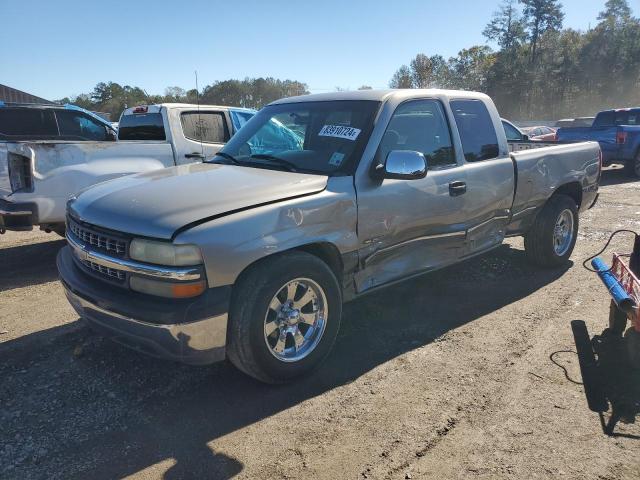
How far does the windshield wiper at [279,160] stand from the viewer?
3642 mm

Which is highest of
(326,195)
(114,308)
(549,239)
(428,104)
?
→ (428,104)

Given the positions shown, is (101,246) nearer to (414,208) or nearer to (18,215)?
(414,208)

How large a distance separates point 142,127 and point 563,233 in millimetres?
5926

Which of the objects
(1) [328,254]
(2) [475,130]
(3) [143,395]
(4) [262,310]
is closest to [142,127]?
(2) [475,130]

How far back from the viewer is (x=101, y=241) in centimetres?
304

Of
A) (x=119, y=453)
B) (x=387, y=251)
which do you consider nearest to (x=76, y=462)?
(x=119, y=453)

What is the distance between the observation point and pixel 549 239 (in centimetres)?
541

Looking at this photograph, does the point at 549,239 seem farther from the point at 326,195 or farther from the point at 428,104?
the point at 326,195

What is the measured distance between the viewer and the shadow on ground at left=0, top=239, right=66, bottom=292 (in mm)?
5516

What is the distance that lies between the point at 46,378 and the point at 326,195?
227 centimetres

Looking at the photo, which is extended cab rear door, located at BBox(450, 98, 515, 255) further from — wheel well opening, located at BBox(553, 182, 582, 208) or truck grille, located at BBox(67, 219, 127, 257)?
truck grille, located at BBox(67, 219, 127, 257)

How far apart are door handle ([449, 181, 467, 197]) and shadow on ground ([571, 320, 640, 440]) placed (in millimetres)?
1454

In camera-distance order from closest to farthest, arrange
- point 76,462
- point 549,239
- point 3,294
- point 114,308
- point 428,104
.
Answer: point 76,462 < point 114,308 < point 428,104 < point 3,294 < point 549,239

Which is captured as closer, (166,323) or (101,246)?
(166,323)
